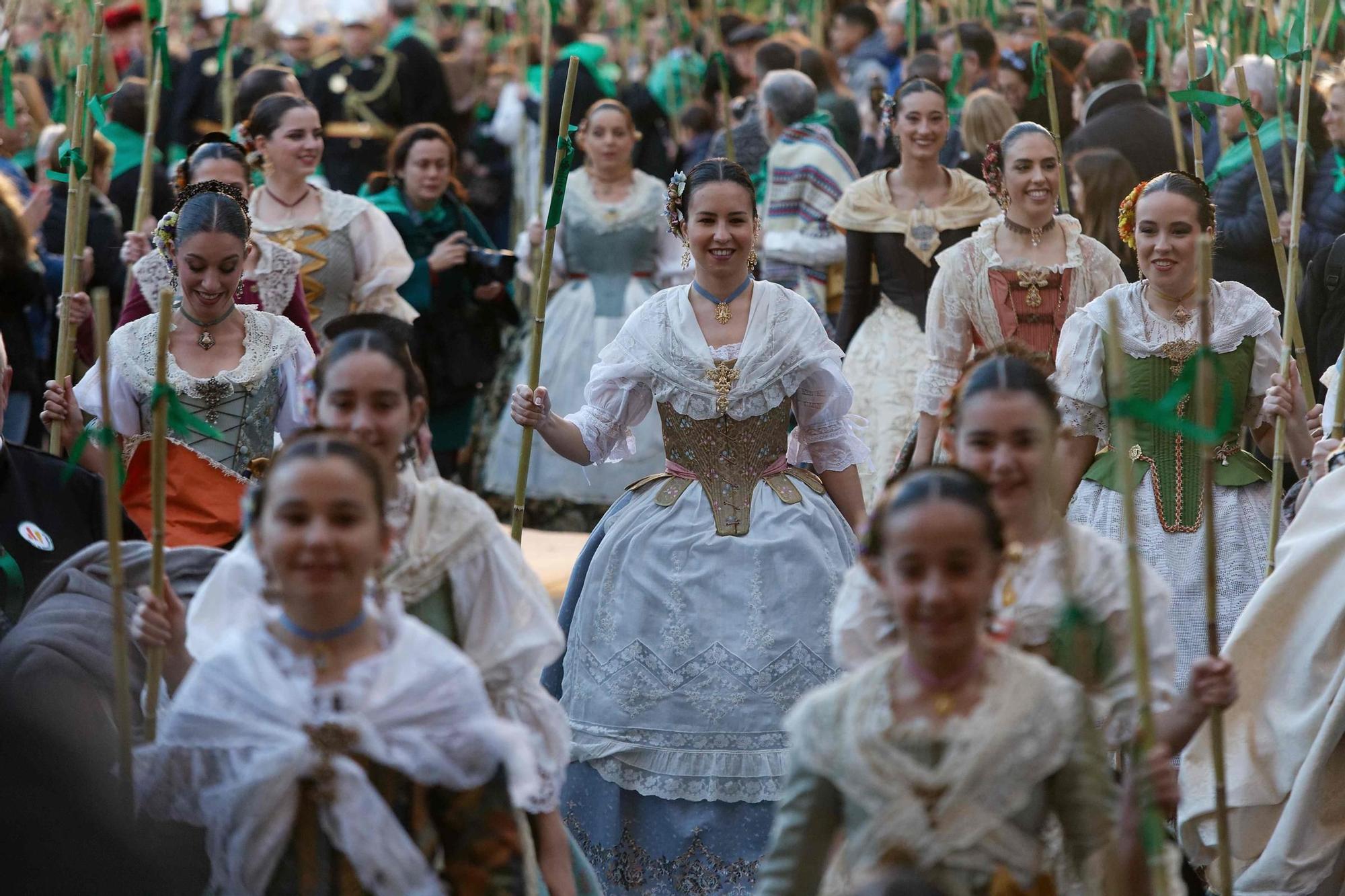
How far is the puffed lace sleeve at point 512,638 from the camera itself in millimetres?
3162

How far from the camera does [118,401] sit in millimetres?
4684

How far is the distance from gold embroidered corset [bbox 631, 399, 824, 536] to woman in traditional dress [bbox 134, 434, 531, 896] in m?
1.80

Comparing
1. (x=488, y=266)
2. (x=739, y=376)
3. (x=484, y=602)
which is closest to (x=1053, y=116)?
(x=739, y=376)

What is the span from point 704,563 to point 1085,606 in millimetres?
1620

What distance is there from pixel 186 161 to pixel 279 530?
3695mm

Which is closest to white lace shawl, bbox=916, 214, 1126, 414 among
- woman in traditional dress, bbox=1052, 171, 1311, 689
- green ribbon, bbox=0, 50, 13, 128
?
woman in traditional dress, bbox=1052, 171, 1311, 689

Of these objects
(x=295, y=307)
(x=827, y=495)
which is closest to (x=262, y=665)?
(x=827, y=495)

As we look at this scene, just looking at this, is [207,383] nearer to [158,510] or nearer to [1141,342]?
[158,510]

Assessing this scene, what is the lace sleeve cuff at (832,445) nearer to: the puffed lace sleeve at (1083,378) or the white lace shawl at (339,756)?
the puffed lace sleeve at (1083,378)

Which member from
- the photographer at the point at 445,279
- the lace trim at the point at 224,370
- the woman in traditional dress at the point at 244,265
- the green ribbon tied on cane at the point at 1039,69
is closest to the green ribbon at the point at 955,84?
the green ribbon tied on cane at the point at 1039,69

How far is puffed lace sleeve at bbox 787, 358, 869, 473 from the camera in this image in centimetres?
471

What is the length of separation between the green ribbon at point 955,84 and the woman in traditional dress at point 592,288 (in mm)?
1361

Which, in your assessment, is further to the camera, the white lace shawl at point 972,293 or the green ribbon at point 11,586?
the white lace shawl at point 972,293

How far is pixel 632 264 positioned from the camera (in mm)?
8188
